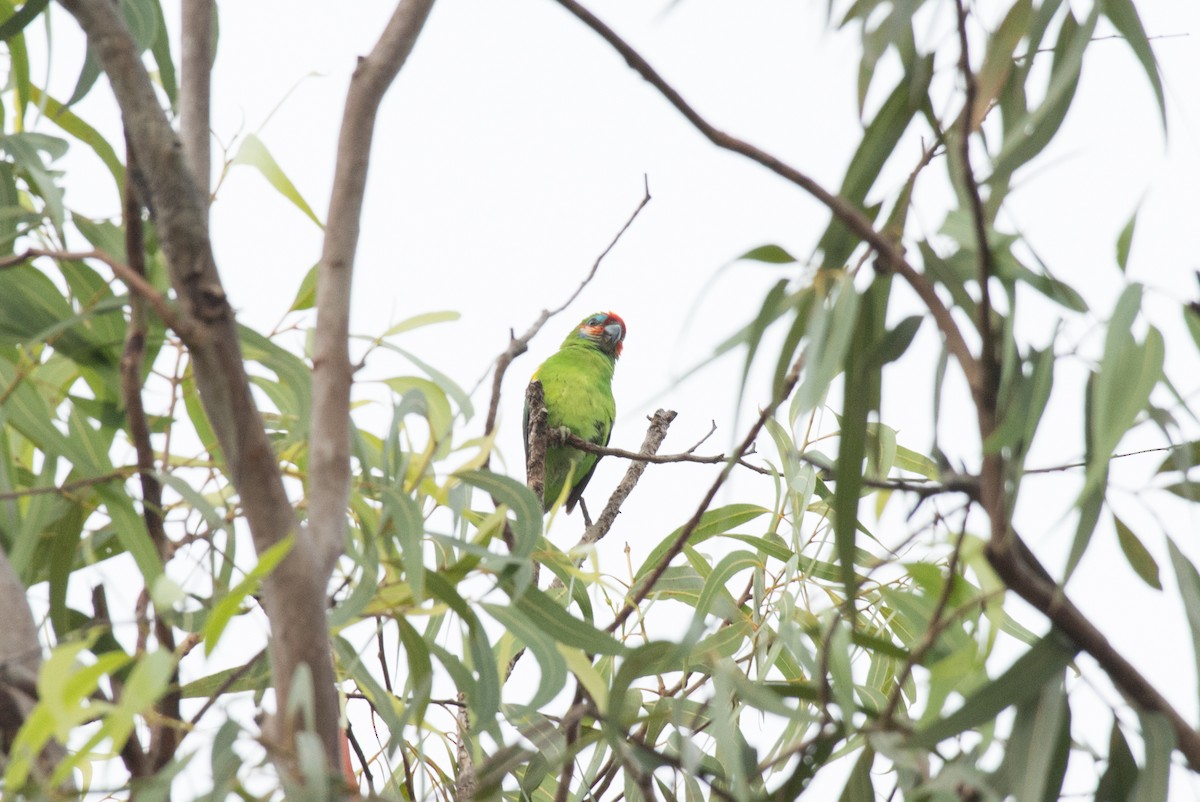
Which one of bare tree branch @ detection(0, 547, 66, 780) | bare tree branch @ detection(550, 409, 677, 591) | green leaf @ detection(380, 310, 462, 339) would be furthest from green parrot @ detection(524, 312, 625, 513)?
bare tree branch @ detection(0, 547, 66, 780)

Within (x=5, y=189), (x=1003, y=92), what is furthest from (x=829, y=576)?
(x=5, y=189)

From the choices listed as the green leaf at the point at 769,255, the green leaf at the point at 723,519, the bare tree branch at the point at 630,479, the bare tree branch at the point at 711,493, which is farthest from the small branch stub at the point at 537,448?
the green leaf at the point at 769,255

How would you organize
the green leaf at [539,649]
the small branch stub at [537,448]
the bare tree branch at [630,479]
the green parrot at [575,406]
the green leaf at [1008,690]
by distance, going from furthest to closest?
the green parrot at [575,406] < the small branch stub at [537,448] < the bare tree branch at [630,479] < the green leaf at [539,649] < the green leaf at [1008,690]

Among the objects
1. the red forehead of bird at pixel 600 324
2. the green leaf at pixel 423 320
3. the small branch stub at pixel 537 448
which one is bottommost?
the green leaf at pixel 423 320

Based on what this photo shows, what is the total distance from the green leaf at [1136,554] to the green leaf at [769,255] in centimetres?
33

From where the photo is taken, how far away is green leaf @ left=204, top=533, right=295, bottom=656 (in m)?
0.69

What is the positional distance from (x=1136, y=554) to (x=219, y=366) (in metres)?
0.68

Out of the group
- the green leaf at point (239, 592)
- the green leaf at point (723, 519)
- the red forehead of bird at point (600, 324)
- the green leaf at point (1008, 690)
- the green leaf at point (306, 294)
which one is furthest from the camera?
the red forehead of bird at point (600, 324)

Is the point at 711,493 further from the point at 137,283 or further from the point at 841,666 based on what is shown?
the point at 137,283

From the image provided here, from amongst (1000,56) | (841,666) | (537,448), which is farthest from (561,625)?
(537,448)

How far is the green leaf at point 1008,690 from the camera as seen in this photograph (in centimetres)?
80

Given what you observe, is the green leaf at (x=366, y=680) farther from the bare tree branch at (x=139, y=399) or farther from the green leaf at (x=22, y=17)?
the green leaf at (x=22, y=17)

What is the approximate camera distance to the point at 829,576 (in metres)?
1.46

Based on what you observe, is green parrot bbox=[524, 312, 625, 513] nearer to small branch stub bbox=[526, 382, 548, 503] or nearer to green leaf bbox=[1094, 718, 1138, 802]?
small branch stub bbox=[526, 382, 548, 503]
